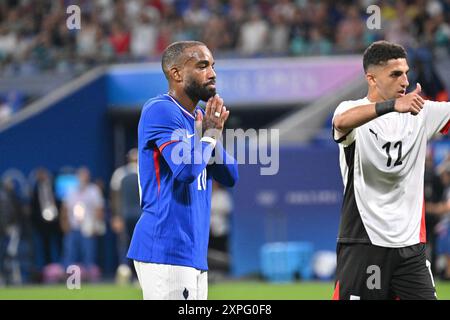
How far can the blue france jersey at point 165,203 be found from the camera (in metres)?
5.95

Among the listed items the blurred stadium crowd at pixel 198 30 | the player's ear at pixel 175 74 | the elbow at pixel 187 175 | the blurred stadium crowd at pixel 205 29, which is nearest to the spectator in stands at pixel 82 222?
the blurred stadium crowd at pixel 198 30

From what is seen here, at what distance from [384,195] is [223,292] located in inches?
302

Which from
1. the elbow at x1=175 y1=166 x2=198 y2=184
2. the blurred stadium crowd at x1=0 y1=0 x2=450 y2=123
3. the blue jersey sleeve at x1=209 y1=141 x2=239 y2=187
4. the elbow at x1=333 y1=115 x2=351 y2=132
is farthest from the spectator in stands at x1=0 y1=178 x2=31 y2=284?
the elbow at x1=175 y1=166 x2=198 y2=184

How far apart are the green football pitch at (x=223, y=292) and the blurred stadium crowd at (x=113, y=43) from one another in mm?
1130

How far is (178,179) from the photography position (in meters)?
5.84

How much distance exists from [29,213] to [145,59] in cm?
444

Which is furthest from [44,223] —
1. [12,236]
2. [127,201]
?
[127,201]

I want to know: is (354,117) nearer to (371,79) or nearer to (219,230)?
(371,79)

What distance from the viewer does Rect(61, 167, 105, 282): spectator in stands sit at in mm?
17594

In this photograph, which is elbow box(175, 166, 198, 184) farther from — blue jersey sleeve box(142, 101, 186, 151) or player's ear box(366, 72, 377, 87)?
player's ear box(366, 72, 377, 87)

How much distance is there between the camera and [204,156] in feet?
19.2

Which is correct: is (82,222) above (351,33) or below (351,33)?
below
